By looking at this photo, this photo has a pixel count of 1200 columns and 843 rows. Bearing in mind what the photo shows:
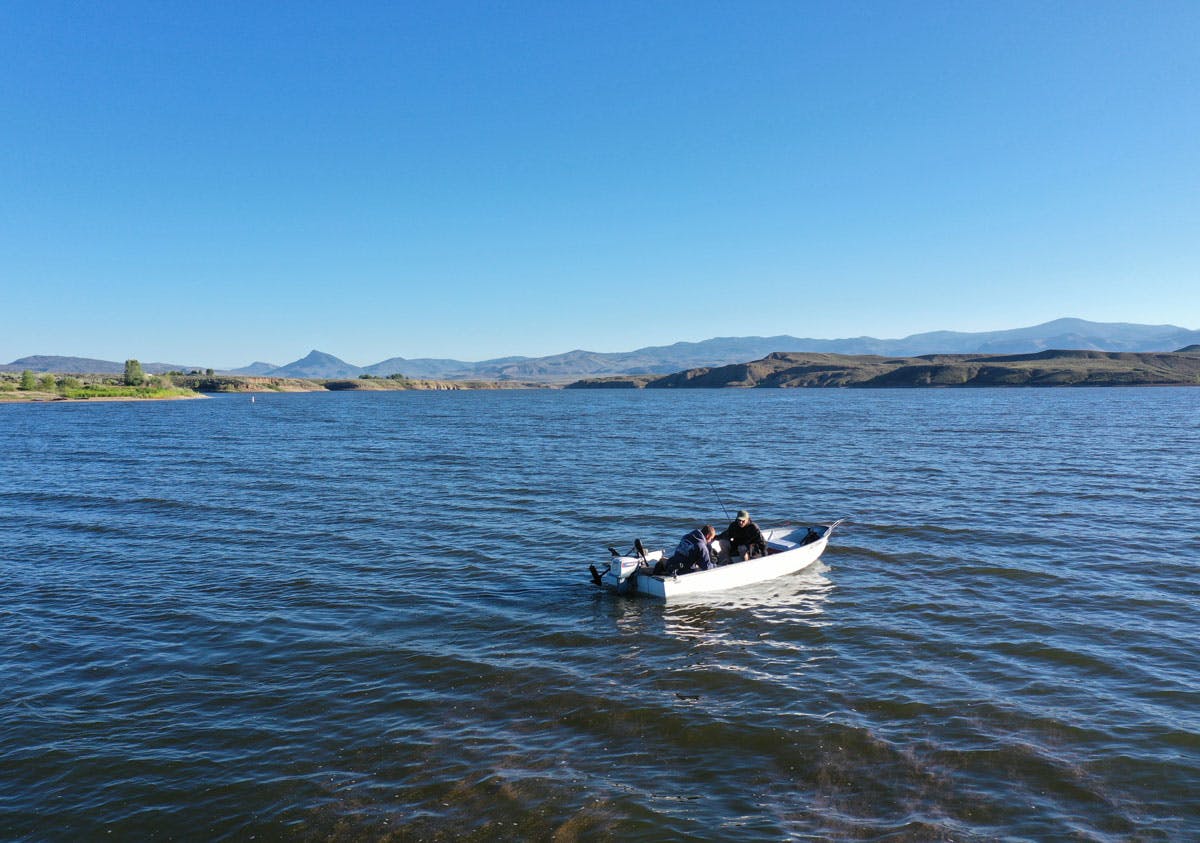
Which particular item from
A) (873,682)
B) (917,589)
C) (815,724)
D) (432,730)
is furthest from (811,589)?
(432,730)

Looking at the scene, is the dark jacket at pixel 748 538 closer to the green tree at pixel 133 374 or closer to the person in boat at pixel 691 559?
the person in boat at pixel 691 559

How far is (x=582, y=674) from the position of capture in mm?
14703

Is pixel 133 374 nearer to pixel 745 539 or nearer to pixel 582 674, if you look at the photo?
pixel 745 539

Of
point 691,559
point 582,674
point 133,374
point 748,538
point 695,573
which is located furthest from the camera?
point 133,374

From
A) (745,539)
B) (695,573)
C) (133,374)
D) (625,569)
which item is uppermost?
(133,374)

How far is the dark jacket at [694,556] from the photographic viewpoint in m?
20.1

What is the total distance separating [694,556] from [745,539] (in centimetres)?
199

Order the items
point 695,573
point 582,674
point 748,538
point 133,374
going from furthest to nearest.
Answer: point 133,374 < point 748,538 < point 695,573 < point 582,674

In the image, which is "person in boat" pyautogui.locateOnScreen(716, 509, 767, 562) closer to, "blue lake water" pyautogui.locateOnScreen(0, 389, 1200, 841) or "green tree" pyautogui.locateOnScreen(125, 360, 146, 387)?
"blue lake water" pyautogui.locateOnScreen(0, 389, 1200, 841)

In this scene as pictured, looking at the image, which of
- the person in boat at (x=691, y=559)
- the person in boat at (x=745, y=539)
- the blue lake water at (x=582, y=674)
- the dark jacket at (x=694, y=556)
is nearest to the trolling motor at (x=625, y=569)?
the person in boat at (x=691, y=559)

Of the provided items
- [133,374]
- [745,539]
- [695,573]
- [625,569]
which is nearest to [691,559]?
[695,573]

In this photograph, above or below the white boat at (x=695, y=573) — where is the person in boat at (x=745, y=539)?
above

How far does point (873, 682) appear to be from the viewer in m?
14.2

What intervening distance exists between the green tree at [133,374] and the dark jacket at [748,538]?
669 feet
